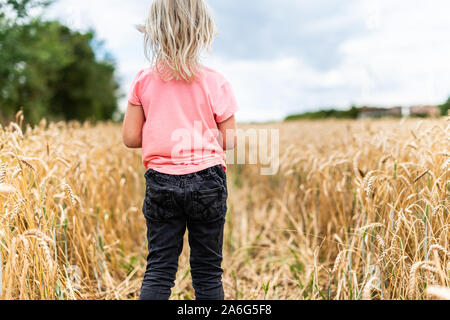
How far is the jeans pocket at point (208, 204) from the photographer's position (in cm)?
172

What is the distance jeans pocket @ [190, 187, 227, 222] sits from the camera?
172 cm

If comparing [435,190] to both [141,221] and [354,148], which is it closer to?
[354,148]

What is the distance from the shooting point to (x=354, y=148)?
3.33 m

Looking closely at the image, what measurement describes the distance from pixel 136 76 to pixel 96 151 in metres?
1.95

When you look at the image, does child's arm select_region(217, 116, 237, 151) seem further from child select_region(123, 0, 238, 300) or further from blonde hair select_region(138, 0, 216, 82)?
blonde hair select_region(138, 0, 216, 82)

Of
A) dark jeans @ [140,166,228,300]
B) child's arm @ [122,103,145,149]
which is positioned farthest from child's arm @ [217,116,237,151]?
child's arm @ [122,103,145,149]

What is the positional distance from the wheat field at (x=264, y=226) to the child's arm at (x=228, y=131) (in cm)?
77

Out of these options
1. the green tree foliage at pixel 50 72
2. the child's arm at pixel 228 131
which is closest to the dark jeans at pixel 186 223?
the child's arm at pixel 228 131

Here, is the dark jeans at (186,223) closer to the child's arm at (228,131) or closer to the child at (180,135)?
the child at (180,135)

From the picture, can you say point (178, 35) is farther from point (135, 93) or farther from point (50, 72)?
point (50, 72)

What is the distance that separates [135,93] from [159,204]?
0.57m
